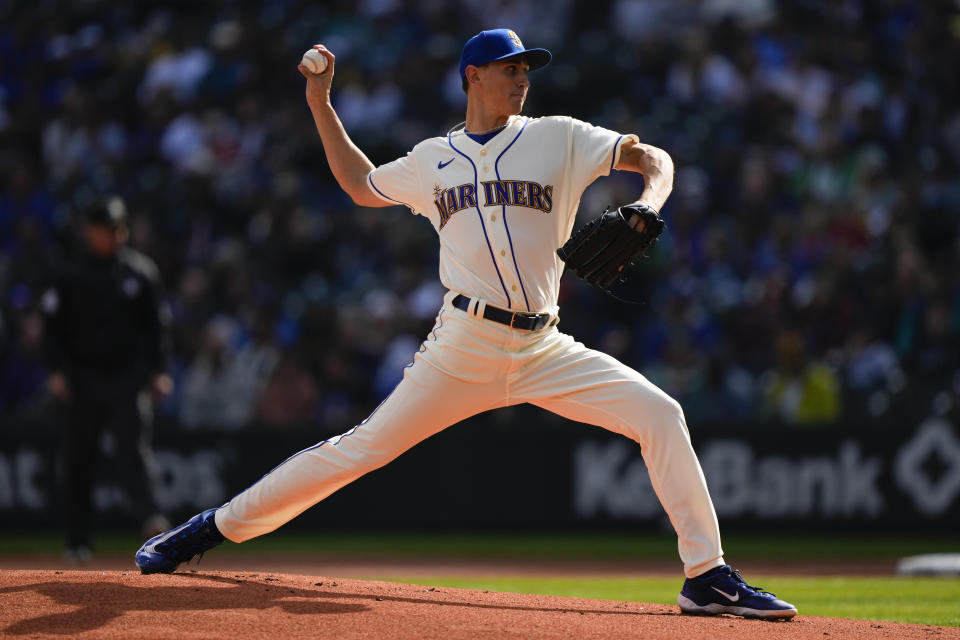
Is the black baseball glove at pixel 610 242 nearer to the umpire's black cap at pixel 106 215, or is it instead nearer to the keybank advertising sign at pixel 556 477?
the umpire's black cap at pixel 106 215

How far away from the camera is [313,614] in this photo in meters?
4.62

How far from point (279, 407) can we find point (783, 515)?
15.9ft

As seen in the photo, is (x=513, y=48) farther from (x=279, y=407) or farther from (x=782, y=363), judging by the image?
(x=279, y=407)

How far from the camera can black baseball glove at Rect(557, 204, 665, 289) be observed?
475cm

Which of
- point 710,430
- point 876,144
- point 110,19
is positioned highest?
point 110,19

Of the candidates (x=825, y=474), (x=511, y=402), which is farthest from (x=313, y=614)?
(x=825, y=474)

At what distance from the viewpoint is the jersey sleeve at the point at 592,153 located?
515cm

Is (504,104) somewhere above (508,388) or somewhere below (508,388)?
above

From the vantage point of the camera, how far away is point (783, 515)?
1149 centimetres

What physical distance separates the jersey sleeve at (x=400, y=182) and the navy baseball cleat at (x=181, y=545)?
5.01ft

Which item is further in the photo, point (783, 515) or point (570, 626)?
point (783, 515)

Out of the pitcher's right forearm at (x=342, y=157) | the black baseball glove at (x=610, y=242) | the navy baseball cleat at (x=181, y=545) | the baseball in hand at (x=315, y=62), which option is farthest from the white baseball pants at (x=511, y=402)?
the baseball in hand at (x=315, y=62)

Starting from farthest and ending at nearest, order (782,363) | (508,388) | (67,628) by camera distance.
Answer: (782,363)
(508,388)
(67,628)

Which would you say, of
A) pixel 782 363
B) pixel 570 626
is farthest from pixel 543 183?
pixel 782 363
